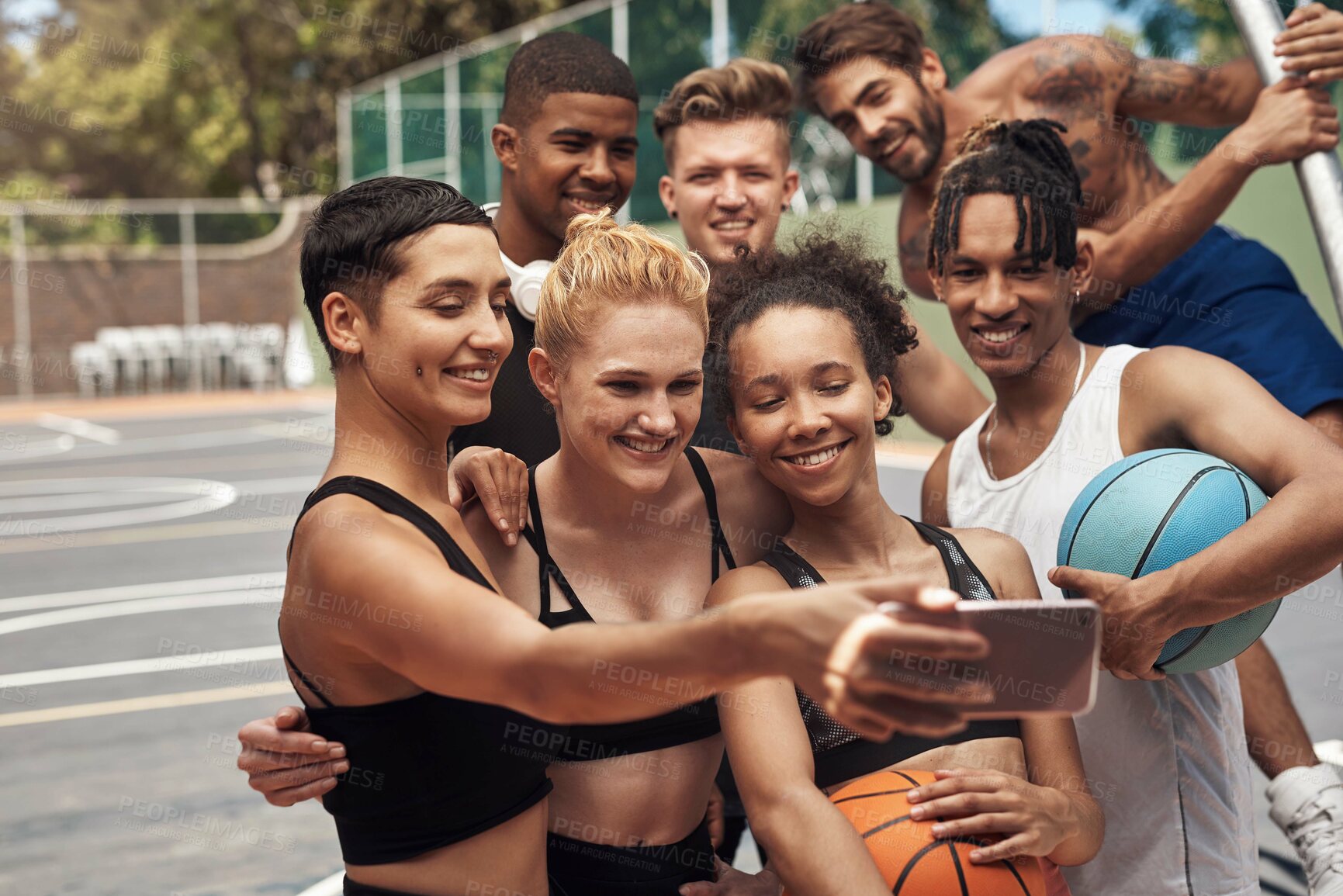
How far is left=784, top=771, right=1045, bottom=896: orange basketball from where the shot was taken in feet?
7.05

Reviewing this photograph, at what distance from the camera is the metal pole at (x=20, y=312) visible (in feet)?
91.3

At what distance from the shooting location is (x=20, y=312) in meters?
27.8

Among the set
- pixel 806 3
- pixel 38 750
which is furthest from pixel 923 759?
pixel 806 3

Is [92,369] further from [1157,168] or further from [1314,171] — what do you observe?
[1314,171]

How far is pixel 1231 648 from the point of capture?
2.62 meters

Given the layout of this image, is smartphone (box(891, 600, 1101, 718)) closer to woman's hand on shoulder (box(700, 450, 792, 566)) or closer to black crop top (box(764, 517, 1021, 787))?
black crop top (box(764, 517, 1021, 787))

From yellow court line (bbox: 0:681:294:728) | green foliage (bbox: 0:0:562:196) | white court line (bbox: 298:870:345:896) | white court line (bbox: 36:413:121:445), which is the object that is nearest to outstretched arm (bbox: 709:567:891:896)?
white court line (bbox: 298:870:345:896)

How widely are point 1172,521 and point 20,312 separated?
98.4ft

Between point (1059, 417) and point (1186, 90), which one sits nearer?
point (1059, 417)

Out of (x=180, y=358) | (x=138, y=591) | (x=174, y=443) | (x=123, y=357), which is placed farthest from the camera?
(x=180, y=358)

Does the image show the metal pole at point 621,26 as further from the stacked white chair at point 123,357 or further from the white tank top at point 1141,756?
the stacked white chair at point 123,357

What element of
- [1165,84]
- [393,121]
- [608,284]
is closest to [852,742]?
[608,284]

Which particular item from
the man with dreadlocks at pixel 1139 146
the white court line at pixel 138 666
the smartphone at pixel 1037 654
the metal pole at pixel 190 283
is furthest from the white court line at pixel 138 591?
the metal pole at pixel 190 283

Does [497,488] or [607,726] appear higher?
[497,488]
